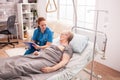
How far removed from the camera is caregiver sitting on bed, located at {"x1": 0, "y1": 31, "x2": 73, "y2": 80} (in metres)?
1.65

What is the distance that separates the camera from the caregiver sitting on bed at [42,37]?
2.54 m

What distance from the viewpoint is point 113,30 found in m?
2.87

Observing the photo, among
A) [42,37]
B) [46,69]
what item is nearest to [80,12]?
[42,37]

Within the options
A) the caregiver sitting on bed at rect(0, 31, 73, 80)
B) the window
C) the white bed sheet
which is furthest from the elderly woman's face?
the window

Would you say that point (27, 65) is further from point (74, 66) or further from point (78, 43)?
point (78, 43)

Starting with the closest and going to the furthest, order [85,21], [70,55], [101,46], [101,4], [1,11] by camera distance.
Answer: [70,55] → [101,46] → [101,4] → [85,21] → [1,11]

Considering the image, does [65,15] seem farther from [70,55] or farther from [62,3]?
[70,55]

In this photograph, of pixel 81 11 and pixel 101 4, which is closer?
pixel 101 4

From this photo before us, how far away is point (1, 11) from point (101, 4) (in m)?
3.34

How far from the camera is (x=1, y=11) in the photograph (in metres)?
4.97

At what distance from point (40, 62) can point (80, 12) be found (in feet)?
7.52

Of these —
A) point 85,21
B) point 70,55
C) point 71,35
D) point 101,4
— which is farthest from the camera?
point 85,21

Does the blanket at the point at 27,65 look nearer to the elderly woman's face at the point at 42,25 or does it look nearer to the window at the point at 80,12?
the elderly woman's face at the point at 42,25

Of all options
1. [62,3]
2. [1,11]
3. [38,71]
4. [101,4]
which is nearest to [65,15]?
[62,3]
